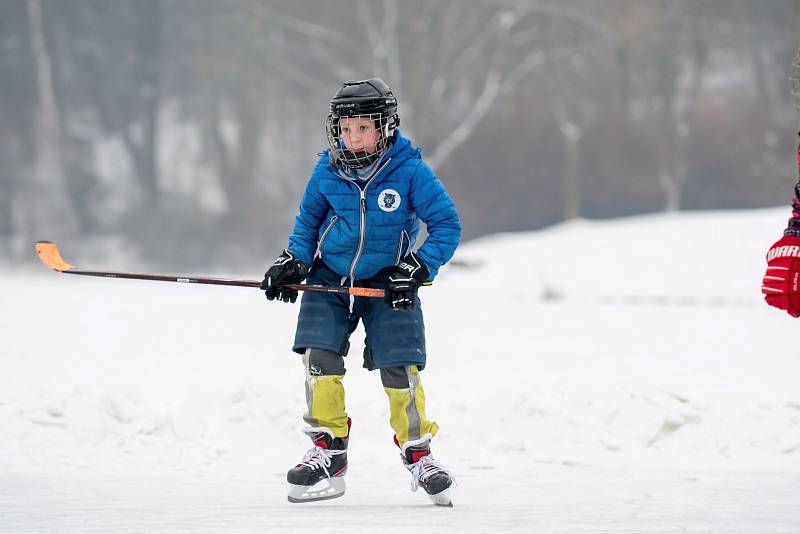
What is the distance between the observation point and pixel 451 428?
500cm

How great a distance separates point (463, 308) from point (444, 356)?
9.71ft

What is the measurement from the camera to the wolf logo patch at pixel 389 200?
3705mm

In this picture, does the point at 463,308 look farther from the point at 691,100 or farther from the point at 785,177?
the point at 691,100

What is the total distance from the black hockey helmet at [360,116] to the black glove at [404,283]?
1.37 feet

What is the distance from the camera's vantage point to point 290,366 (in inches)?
274

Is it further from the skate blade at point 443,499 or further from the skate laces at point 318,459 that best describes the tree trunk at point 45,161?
the skate blade at point 443,499

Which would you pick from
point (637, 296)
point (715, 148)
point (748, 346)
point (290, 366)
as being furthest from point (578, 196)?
point (290, 366)

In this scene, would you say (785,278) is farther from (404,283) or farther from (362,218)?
(362,218)

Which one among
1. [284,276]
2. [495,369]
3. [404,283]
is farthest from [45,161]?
[404,283]

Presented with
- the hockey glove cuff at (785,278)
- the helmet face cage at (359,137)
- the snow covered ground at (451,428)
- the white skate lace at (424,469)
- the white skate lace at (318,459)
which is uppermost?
the helmet face cage at (359,137)

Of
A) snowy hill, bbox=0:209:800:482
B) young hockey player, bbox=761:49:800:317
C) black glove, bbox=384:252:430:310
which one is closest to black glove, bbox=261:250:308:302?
black glove, bbox=384:252:430:310

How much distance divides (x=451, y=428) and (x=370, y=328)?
1354mm

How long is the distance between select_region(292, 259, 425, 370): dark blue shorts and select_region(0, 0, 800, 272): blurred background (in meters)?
11.6

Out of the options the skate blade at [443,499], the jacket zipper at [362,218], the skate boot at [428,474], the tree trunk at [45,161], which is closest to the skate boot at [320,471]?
the skate boot at [428,474]
